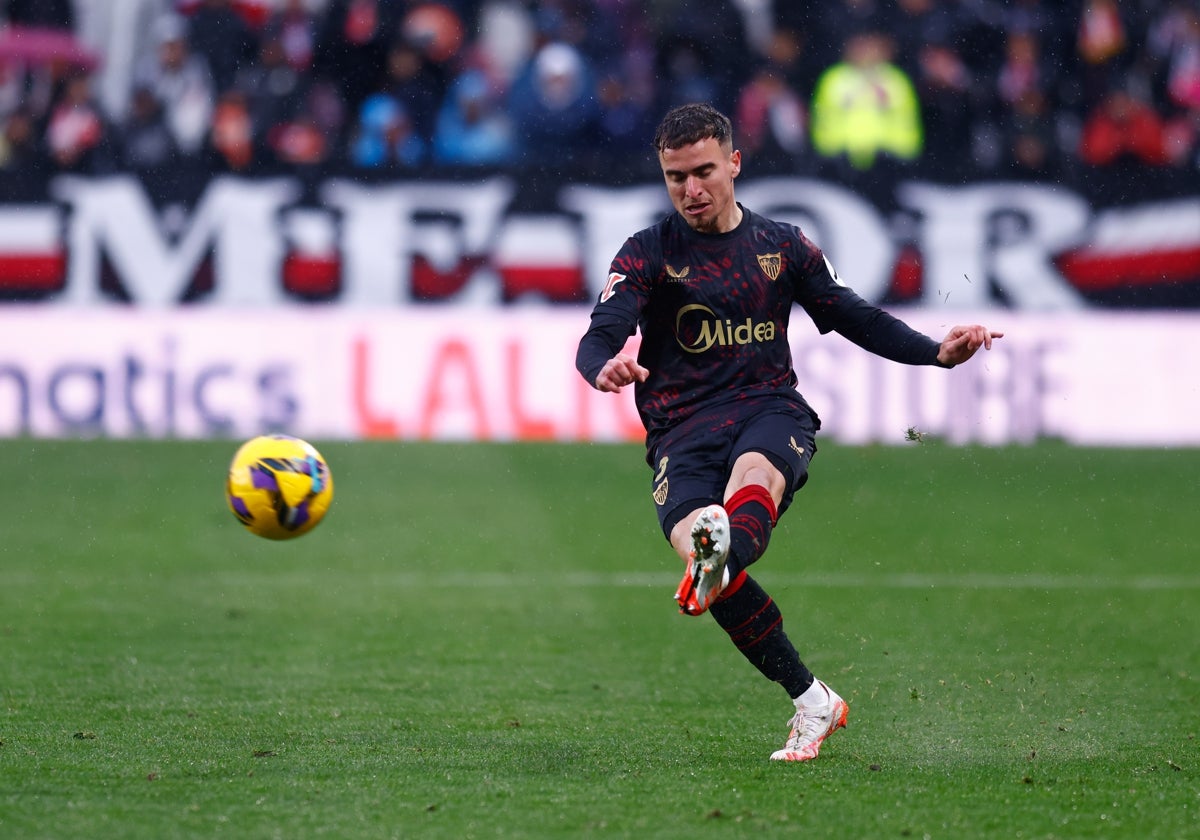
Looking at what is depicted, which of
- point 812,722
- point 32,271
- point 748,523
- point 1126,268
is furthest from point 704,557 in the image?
point 32,271

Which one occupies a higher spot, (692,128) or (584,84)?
(584,84)

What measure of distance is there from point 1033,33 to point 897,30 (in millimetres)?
1502

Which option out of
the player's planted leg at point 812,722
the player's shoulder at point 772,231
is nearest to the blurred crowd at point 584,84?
the player's shoulder at point 772,231

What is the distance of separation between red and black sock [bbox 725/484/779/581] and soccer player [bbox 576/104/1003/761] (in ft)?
0.04

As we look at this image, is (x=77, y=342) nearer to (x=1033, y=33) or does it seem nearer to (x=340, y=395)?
(x=340, y=395)

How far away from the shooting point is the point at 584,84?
17.1 metres

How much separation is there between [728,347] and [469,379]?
8.35 metres

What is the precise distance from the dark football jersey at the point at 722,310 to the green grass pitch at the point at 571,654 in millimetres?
1250

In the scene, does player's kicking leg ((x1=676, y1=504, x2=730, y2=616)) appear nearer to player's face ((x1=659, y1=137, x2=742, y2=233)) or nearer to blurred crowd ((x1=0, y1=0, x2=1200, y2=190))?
player's face ((x1=659, y1=137, x2=742, y2=233))

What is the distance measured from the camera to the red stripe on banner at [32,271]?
14.6 metres

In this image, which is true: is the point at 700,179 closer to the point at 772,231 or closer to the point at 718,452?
the point at 772,231

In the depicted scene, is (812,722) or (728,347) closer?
(812,722)

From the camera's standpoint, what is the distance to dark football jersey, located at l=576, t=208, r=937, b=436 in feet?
20.1

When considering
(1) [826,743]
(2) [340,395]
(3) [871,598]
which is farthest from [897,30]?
(1) [826,743]
